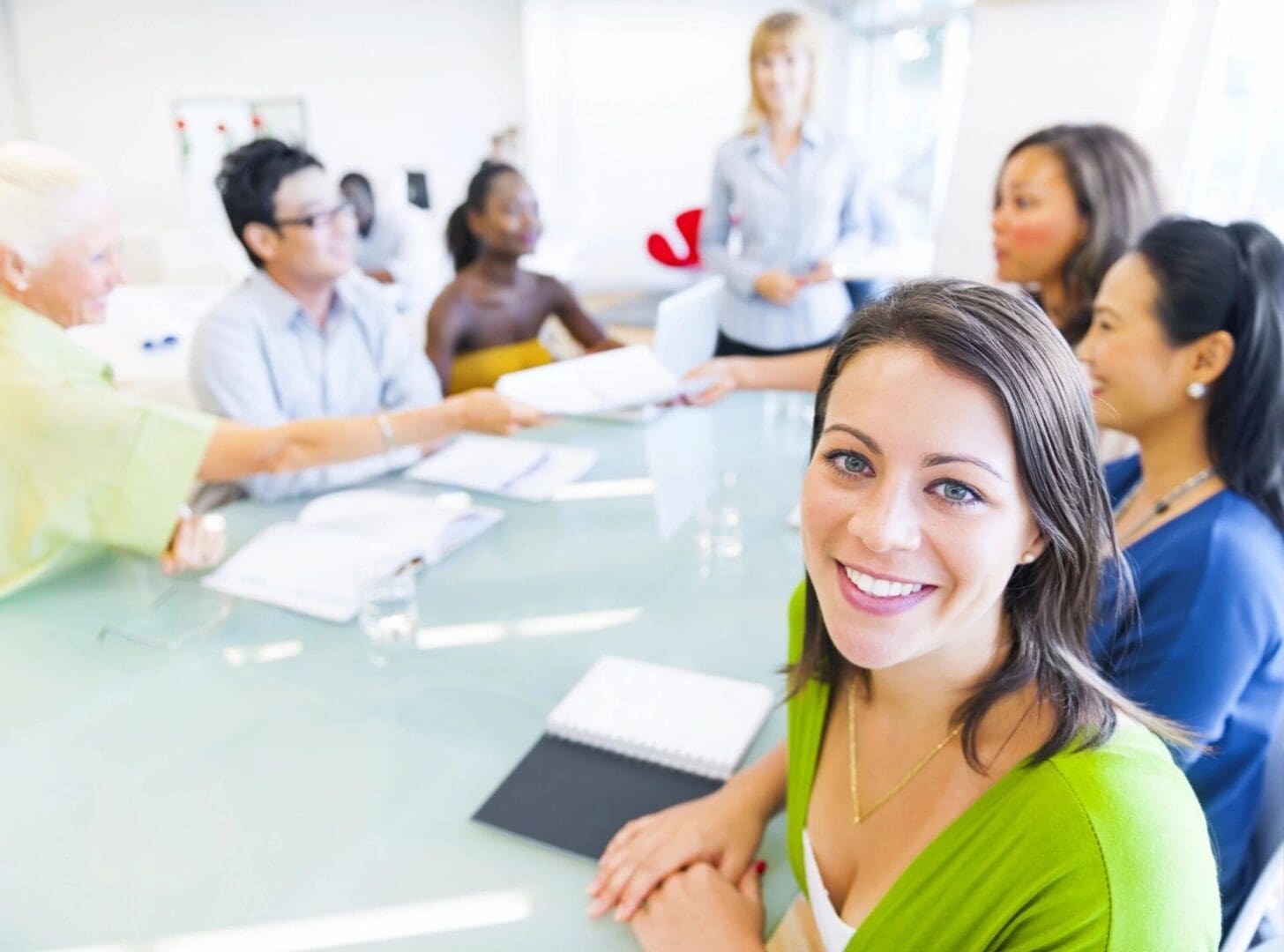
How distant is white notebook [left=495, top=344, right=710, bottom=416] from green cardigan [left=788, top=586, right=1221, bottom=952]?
119cm

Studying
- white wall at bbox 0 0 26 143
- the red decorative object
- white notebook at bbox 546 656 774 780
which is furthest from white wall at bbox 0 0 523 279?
white notebook at bbox 546 656 774 780

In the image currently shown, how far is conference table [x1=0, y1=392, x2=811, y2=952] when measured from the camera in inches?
38.6

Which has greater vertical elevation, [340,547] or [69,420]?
[69,420]

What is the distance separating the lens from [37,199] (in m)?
1.46

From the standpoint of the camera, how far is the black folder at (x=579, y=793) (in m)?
→ 1.07

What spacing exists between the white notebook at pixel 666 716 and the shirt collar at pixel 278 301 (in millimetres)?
1365

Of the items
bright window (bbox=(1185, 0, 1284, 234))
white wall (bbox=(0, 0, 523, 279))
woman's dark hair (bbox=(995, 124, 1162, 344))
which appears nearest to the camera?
woman's dark hair (bbox=(995, 124, 1162, 344))

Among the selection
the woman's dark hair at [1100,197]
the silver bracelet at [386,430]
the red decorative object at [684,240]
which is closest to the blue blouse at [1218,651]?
the woman's dark hair at [1100,197]

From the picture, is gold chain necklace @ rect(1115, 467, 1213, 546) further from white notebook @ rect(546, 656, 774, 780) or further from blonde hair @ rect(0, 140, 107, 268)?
blonde hair @ rect(0, 140, 107, 268)

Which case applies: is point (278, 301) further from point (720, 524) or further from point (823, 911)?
point (823, 911)

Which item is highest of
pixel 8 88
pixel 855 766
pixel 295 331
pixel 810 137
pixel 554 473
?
pixel 8 88

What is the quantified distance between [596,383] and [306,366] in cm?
78

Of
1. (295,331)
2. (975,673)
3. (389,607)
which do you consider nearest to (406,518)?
(389,607)

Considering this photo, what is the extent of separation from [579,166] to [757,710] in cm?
636
